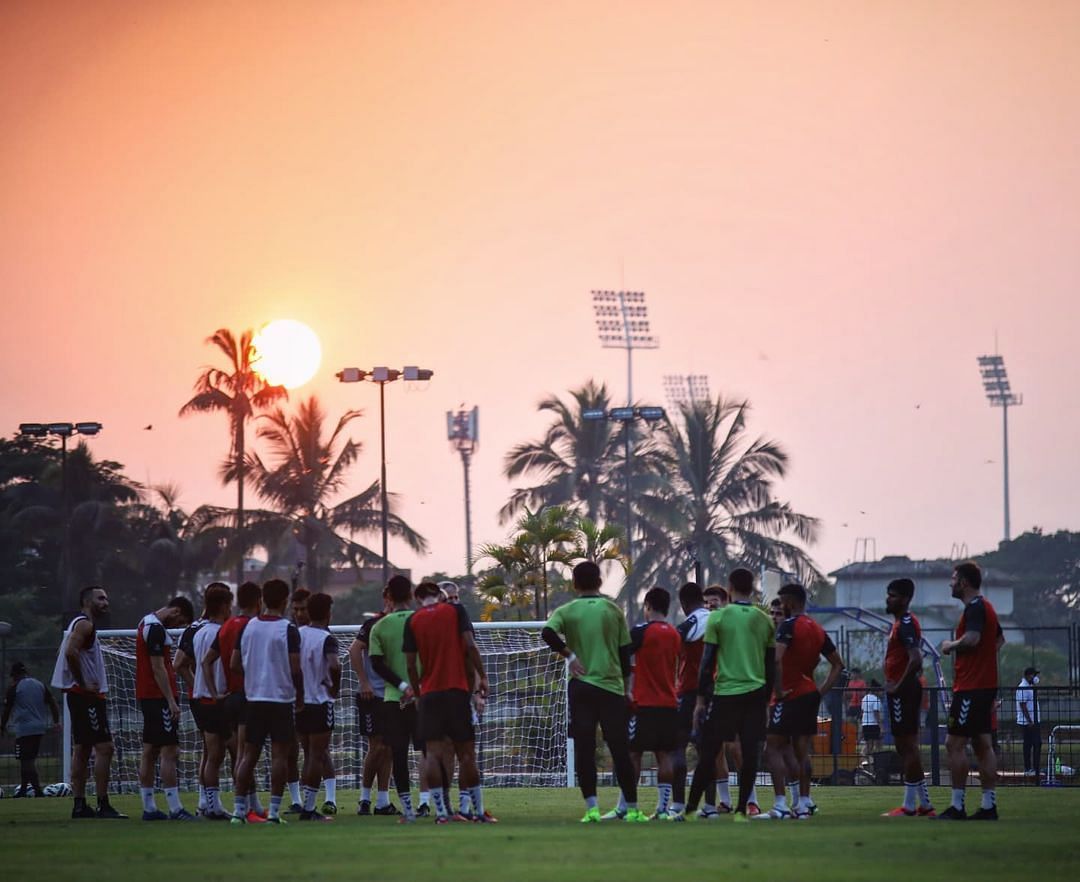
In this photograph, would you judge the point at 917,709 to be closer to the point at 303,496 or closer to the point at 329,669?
the point at 329,669

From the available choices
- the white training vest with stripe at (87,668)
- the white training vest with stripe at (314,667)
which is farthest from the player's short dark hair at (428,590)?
the white training vest with stripe at (87,668)

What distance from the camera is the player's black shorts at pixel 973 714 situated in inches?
599

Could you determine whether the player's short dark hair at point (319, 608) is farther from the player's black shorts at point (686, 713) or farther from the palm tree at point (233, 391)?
the palm tree at point (233, 391)

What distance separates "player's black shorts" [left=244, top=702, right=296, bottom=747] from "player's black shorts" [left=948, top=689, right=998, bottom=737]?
5448mm

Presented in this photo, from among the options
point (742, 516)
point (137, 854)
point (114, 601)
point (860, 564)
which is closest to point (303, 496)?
point (114, 601)

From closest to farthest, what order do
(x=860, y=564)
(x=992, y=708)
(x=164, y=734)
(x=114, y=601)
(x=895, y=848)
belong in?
(x=895, y=848), (x=992, y=708), (x=164, y=734), (x=114, y=601), (x=860, y=564)

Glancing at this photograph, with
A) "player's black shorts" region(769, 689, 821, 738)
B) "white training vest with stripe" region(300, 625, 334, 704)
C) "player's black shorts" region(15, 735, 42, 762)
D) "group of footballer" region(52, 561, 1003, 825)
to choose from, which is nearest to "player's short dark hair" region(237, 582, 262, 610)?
"group of footballer" region(52, 561, 1003, 825)

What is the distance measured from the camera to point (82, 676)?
16984 mm

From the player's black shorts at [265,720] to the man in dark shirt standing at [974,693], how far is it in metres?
5.42

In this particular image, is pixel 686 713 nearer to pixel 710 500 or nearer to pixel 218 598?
pixel 218 598

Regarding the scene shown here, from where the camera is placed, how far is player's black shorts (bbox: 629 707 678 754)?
15.7m

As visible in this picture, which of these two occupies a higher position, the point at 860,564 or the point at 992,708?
the point at 860,564

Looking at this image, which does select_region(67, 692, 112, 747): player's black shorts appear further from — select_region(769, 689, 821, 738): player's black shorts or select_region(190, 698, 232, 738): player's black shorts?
select_region(769, 689, 821, 738): player's black shorts

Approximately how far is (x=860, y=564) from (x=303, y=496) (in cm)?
3353
